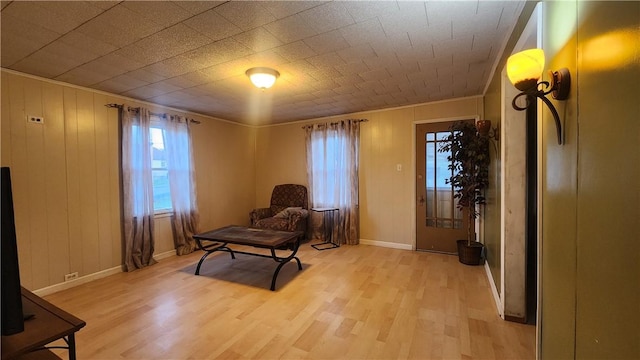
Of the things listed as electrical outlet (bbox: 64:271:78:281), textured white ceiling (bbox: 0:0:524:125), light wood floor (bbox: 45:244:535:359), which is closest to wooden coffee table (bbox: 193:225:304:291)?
light wood floor (bbox: 45:244:535:359)

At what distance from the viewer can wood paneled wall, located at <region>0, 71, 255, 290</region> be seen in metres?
2.73

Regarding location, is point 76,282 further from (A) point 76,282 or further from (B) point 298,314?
(B) point 298,314

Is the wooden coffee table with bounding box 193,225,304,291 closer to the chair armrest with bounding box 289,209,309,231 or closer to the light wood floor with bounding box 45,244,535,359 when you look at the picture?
the light wood floor with bounding box 45,244,535,359

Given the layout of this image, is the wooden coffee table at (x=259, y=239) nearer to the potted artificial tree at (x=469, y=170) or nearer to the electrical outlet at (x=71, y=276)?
the electrical outlet at (x=71, y=276)

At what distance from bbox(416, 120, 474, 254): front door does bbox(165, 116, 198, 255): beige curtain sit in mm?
3717

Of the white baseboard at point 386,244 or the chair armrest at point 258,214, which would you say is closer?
the white baseboard at point 386,244

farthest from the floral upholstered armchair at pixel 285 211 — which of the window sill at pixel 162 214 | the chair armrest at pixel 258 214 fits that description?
the window sill at pixel 162 214

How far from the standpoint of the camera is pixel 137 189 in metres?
3.69

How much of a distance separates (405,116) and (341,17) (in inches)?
111

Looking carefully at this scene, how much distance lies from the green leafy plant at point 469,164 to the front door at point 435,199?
253 millimetres

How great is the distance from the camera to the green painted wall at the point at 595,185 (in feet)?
2.39

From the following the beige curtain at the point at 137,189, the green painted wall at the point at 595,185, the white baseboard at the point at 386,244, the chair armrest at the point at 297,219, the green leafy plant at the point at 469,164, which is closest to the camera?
the green painted wall at the point at 595,185

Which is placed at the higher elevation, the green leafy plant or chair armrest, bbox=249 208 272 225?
the green leafy plant

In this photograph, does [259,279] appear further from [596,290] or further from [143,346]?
[596,290]
